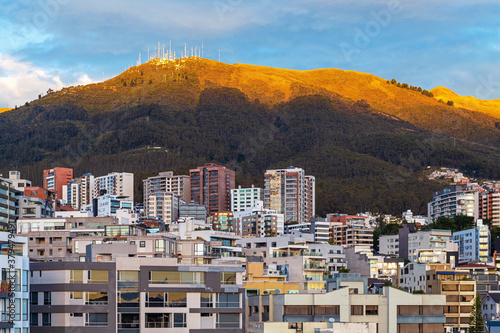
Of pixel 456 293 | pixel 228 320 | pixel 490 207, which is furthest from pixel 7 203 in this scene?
pixel 490 207

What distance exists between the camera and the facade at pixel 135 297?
163ft

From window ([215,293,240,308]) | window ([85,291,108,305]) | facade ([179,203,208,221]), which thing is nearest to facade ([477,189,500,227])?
facade ([179,203,208,221])

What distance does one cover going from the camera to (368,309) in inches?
2114

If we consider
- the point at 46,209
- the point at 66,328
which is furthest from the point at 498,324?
the point at 46,209

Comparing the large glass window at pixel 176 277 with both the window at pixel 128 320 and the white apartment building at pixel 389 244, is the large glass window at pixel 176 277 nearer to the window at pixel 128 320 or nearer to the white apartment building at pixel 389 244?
the window at pixel 128 320

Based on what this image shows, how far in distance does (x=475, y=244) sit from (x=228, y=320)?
9699 cm

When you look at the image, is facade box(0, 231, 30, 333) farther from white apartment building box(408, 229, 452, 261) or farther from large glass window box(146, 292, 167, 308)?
white apartment building box(408, 229, 452, 261)

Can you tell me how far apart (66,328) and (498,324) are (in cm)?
2522

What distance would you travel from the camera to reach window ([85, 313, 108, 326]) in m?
50.0

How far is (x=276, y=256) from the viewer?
97.9 metres

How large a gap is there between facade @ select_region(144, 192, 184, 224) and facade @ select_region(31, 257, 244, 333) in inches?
5539

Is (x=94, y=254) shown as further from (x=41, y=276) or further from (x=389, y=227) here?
(x=389, y=227)

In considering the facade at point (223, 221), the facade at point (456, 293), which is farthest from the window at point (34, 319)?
the facade at point (223, 221)

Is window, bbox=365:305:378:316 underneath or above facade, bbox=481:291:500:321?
above
